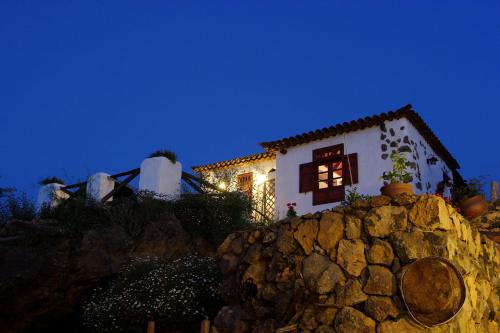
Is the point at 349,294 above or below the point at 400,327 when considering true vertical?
above

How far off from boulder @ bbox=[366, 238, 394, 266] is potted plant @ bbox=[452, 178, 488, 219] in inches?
221

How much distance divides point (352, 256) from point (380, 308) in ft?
2.21

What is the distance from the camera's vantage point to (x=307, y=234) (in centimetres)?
589

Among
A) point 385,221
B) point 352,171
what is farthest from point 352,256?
point 352,171

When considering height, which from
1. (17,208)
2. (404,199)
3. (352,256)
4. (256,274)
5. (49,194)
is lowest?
(256,274)

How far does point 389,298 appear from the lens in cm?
499

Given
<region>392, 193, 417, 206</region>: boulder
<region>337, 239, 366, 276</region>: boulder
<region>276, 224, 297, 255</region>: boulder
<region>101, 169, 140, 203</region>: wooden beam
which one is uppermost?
<region>101, 169, 140, 203</region>: wooden beam

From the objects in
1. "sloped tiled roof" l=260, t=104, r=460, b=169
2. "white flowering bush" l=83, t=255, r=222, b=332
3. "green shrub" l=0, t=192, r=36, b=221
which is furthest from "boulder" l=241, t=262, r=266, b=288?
"green shrub" l=0, t=192, r=36, b=221

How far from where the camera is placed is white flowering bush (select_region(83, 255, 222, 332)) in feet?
25.5

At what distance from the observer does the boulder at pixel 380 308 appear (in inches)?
194

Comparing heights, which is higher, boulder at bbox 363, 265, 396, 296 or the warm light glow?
the warm light glow

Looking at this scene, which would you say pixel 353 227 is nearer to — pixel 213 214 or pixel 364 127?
pixel 213 214

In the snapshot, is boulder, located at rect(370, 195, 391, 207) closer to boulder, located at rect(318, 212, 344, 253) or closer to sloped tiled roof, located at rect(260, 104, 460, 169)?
boulder, located at rect(318, 212, 344, 253)

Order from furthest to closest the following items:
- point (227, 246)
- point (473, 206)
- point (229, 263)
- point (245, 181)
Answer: point (245, 181) < point (473, 206) < point (227, 246) < point (229, 263)
